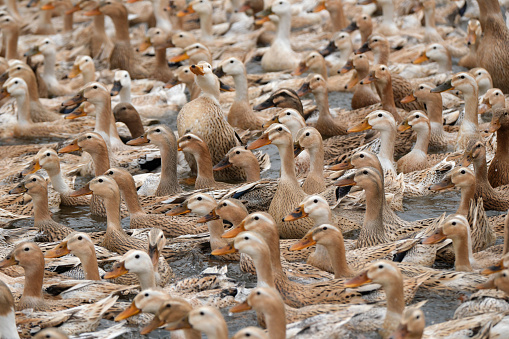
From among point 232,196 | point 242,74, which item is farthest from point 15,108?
point 232,196

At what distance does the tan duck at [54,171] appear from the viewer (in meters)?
10.3

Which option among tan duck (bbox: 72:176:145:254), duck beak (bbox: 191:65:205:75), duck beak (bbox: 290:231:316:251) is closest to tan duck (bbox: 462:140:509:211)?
duck beak (bbox: 290:231:316:251)

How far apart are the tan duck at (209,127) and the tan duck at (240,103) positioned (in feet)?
3.36

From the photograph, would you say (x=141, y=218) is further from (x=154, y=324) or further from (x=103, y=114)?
(x=154, y=324)

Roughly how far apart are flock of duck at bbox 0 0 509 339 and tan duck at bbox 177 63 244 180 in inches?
0.8

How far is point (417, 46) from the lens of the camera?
594 inches

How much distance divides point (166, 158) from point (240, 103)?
2.33 metres

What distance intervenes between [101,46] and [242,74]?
5.31 metres

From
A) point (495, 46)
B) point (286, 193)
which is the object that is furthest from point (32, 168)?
point (495, 46)

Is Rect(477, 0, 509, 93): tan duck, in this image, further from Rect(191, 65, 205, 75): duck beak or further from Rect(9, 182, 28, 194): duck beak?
Rect(9, 182, 28, 194): duck beak

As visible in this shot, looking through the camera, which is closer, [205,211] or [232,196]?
[205,211]

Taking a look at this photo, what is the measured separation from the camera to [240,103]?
1234 cm

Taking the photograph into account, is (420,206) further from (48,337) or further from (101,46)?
(101,46)

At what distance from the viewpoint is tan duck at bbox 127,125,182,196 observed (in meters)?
10.2
